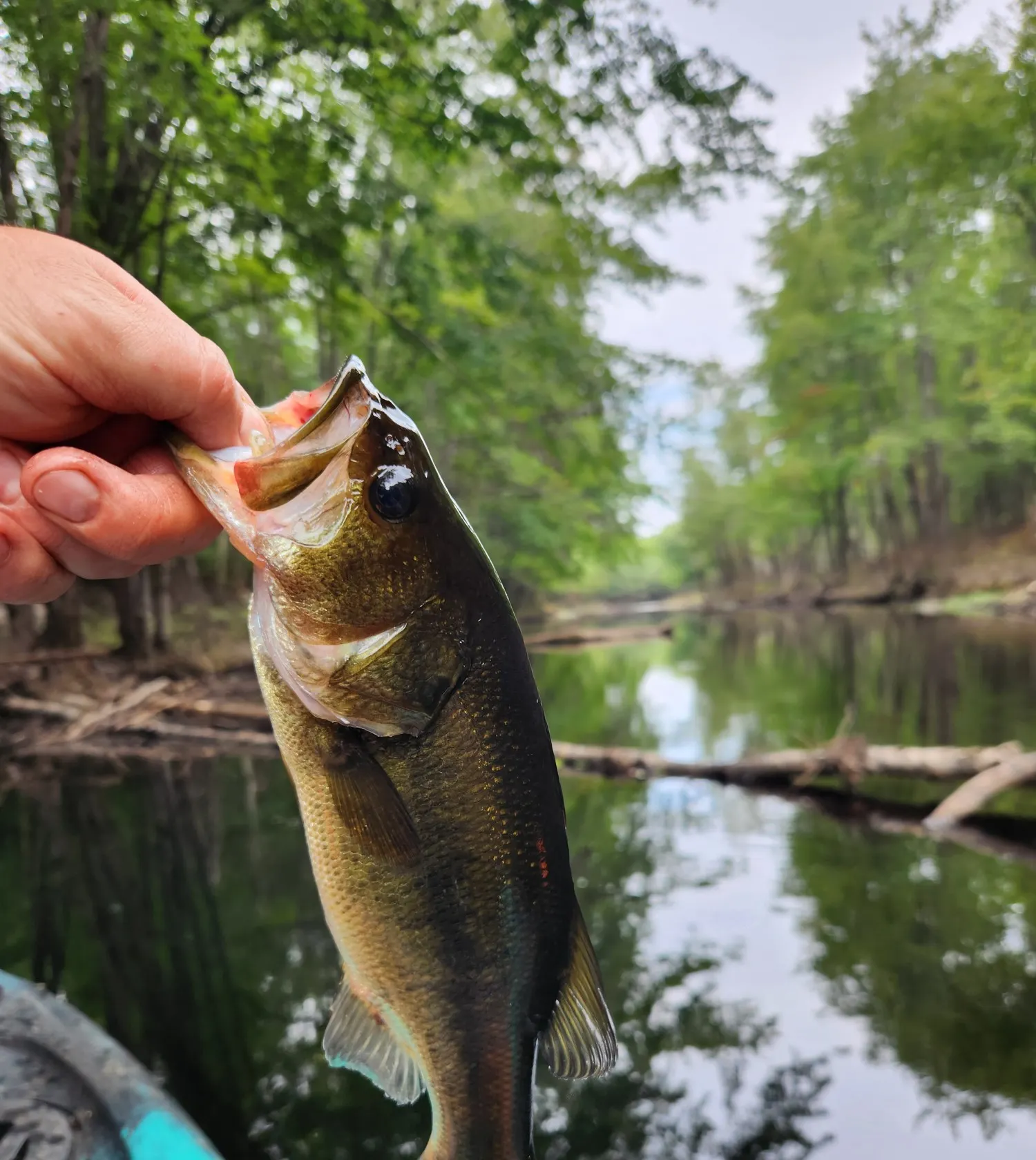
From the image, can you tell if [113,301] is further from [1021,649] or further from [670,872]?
[1021,649]

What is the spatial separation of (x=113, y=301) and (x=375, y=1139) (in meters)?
3.49

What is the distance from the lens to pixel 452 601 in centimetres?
132

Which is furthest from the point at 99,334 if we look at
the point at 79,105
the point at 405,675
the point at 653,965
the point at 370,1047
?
the point at 79,105

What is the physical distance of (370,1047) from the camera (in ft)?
4.81

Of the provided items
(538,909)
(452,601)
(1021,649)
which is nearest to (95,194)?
(452,601)

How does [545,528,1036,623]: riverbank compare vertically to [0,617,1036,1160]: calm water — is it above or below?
above

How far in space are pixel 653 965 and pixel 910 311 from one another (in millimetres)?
24513

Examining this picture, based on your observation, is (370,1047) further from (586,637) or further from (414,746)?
(586,637)

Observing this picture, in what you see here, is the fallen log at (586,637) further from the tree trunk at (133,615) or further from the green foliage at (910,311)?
the tree trunk at (133,615)

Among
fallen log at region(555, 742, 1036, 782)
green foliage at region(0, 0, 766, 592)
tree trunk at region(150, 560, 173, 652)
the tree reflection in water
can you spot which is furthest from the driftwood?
green foliage at region(0, 0, 766, 592)

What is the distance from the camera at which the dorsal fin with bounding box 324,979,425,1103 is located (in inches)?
56.9

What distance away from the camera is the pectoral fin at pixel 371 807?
1.32 metres

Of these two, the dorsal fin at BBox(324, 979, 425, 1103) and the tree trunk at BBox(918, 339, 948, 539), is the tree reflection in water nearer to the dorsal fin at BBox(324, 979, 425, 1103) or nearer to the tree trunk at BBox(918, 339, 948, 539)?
the dorsal fin at BBox(324, 979, 425, 1103)

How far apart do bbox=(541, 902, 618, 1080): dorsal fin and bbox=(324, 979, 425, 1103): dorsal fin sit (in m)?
0.28
